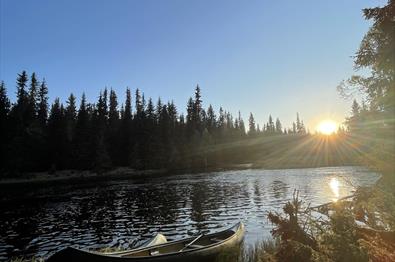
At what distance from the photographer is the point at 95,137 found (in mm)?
101000

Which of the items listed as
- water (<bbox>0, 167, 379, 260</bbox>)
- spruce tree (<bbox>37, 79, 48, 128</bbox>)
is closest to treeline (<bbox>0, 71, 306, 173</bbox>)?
spruce tree (<bbox>37, 79, 48, 128</bbox>)

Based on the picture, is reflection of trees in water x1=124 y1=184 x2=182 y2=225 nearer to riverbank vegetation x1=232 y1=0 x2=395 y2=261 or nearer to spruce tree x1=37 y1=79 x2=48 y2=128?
riverbank vegetation x1=232 y1=0 x2=395 y2=261

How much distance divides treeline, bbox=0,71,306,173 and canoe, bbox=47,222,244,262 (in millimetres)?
81897

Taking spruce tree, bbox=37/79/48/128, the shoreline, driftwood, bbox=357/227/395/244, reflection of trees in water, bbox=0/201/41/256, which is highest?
spruce tree, bbox=37/79/48/128

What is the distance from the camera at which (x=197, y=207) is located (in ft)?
122

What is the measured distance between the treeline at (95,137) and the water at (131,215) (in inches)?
1855

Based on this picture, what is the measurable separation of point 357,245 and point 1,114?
98.6 m

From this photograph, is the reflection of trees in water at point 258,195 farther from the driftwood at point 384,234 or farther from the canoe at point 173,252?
the driftwood at point 384,234

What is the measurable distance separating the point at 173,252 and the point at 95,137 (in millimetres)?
90984

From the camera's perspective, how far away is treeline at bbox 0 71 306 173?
307 feet

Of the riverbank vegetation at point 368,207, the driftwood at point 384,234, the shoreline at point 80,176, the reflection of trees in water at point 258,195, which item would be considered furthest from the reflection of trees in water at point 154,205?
the shoreline at point 80,176

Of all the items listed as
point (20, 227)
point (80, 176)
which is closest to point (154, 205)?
point (20, 227)

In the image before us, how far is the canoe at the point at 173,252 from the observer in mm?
11430

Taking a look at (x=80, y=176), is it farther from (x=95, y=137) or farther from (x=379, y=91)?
(x=379, y=91)
